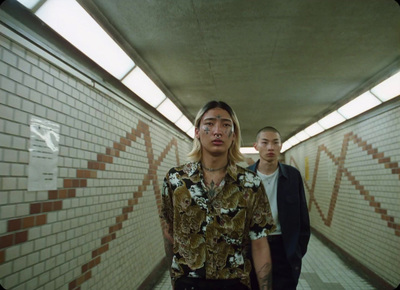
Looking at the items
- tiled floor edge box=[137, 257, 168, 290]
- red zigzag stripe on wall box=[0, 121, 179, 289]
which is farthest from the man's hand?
tiled floor edge box=[137, 257, 168, 290]

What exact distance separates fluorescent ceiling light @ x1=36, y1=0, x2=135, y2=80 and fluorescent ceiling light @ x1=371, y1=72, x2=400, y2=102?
12.3ft

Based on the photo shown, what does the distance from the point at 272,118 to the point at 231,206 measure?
627cm

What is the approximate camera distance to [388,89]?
3879 millimetres

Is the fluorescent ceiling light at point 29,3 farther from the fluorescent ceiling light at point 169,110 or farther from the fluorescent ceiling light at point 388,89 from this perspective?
the fluorescent ceiling light at point 388,89

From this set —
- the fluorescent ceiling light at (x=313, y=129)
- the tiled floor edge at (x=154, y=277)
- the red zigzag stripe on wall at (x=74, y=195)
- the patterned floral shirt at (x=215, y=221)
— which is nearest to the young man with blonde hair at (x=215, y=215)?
the patterned floral shirt at (x=215, y=221)

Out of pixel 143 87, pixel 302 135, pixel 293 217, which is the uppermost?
pixel 143 87

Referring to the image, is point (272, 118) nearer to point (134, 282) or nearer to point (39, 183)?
point (134, 282)

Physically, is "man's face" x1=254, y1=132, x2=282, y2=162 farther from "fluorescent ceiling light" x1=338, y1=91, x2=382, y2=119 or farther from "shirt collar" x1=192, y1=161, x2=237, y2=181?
"fluorescent ceiling light" x1=338, y1=91, x2=382, y2=119

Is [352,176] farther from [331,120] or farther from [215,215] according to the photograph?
→ [215,215]

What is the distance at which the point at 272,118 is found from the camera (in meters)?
7.32

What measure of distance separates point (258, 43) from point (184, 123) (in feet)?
13.1

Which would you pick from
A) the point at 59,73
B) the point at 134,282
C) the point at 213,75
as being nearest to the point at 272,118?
the point at 213,75

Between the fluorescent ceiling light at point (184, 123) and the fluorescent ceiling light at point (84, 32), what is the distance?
10.8 feet

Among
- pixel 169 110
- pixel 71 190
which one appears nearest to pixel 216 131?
pixel 71 190
